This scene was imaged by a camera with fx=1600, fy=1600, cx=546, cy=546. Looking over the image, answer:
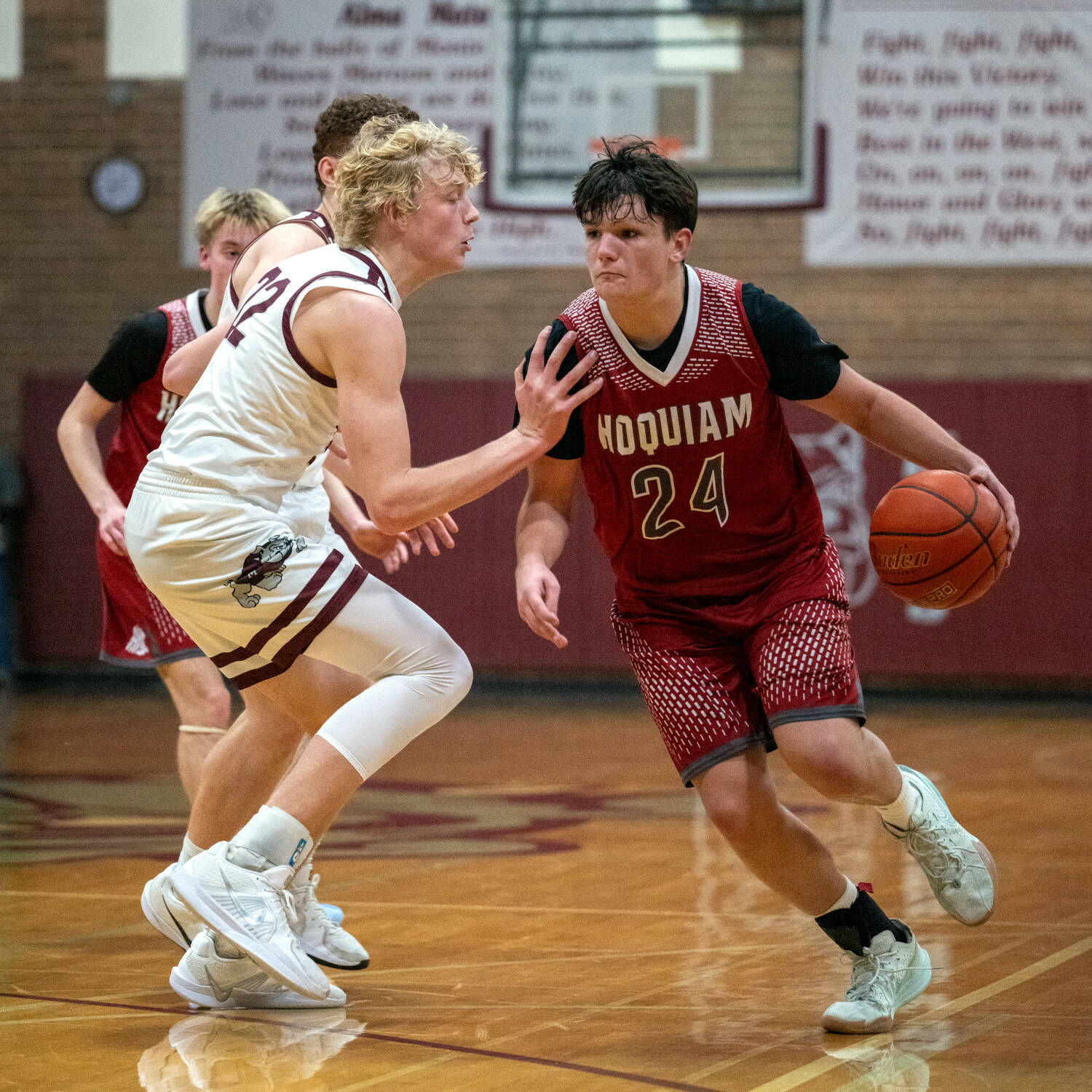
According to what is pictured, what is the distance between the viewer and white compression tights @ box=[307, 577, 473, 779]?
9.77 ft

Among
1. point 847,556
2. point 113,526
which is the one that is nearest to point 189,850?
point 113,526

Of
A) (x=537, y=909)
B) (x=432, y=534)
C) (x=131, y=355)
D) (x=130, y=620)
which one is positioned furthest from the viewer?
(x=130, y=620)

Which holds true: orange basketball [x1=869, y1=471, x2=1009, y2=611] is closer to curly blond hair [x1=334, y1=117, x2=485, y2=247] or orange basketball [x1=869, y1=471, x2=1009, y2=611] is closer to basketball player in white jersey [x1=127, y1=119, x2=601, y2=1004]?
basketball player in white jersey [x1=127, y1=119, x2=601, y2=1004]

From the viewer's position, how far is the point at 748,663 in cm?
313

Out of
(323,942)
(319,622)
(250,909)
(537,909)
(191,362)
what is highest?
(191,362)

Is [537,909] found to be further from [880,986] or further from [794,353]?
[794,353]

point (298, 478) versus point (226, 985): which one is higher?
point (298, 478)

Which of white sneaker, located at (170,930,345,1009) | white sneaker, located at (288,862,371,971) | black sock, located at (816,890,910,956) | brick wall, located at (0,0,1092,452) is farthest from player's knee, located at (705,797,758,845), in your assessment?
brick wall, located at (0,0,1092,452)

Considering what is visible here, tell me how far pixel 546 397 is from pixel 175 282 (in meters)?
8.40

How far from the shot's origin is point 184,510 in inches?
117

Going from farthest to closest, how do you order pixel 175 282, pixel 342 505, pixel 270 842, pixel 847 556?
pixel 175 282 → pixel 847 556 → pixel 342 505 → pixel 270 842

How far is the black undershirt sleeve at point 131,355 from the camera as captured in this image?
4.31 meters

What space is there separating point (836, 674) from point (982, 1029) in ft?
2.30

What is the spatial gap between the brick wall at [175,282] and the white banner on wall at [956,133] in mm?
191
